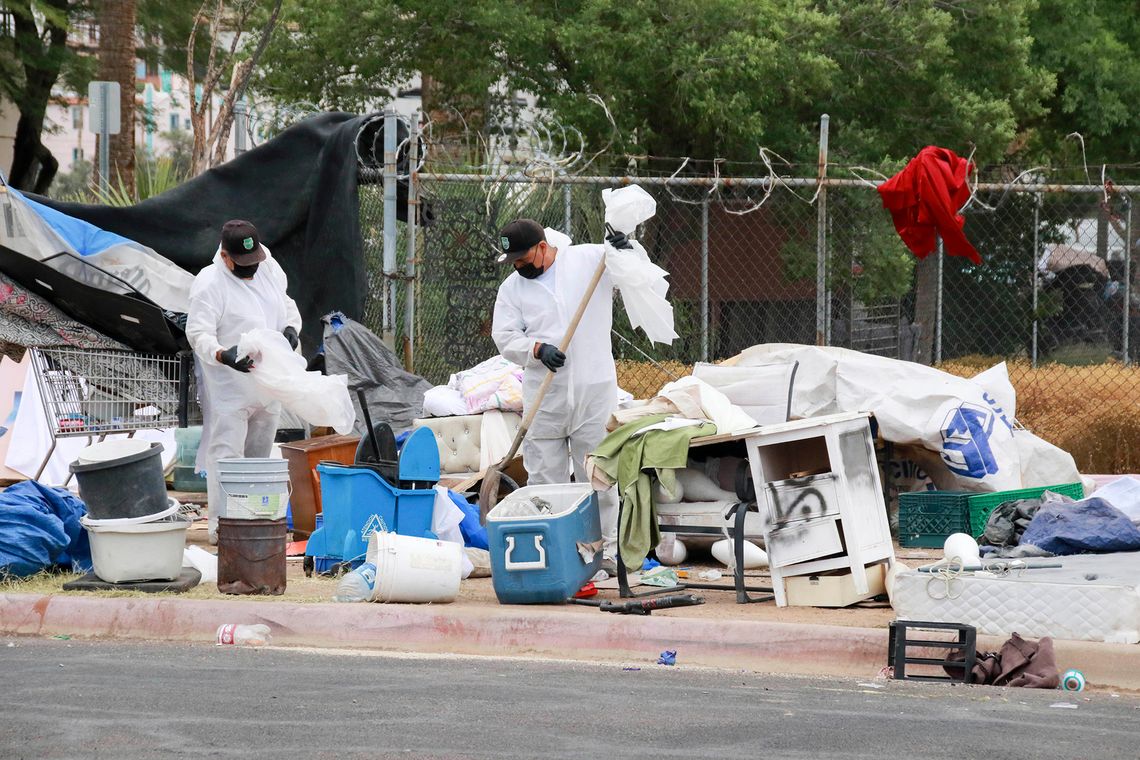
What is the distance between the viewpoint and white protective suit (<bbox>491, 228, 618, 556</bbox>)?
27.2ft

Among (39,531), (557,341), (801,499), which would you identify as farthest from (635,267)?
(39,531)

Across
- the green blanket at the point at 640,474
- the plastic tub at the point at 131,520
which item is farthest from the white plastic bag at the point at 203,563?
the green blanket at the point at 640,474

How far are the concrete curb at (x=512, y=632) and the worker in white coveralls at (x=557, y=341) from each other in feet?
5.03

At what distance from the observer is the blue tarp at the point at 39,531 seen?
7598 millimetres

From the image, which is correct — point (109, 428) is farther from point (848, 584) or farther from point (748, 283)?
point (748, 283)

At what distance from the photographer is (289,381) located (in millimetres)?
8484

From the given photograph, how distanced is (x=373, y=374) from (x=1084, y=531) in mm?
4950

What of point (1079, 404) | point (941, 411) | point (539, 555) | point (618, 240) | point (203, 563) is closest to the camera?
point (539, 555)

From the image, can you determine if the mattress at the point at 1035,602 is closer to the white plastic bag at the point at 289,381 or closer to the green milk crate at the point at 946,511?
the green milk crate at the point at 946,511

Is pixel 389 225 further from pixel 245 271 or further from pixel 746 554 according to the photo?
pixel 746 554

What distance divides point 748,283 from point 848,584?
8884mm

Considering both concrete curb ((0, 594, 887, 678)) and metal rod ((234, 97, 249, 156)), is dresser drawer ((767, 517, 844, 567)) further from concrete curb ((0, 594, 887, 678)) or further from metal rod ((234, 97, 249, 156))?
metal rod ((234, 97, 249, 156))

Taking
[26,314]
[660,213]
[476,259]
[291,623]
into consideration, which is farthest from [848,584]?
[660,213]

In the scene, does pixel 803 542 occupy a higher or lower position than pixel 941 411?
lower
